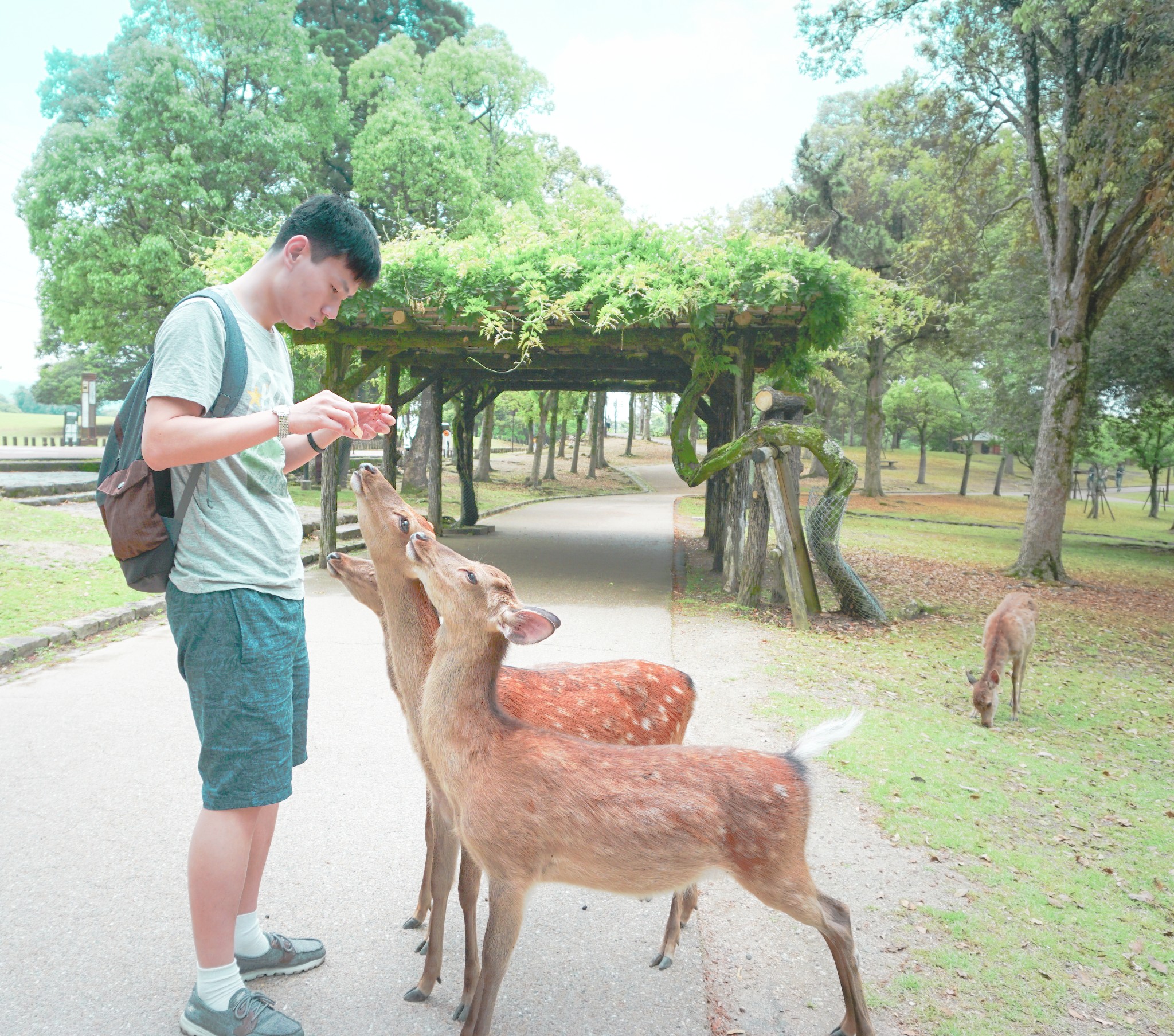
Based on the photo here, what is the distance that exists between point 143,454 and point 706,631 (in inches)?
273

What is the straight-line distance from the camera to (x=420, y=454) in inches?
1014

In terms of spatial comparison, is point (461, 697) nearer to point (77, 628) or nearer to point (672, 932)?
point (672, 932)

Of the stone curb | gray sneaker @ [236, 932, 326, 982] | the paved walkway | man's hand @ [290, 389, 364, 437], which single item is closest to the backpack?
man's hand @ [290, 389, 364, 437]

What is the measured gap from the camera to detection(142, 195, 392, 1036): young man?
2105 millimetres

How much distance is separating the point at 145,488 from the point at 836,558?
830cm

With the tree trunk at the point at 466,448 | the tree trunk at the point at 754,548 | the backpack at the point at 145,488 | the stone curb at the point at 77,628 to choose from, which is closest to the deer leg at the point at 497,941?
the backpack at the point at 145,488

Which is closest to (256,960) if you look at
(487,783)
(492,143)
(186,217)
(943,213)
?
(487,783)

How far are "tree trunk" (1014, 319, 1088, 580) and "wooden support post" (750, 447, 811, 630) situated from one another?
662cm

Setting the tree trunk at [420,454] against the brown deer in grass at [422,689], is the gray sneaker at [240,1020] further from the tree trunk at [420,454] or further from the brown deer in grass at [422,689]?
the tree trunk at [420,454]

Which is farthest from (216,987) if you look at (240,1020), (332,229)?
(332,229)

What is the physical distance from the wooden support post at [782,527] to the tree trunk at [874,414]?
1903 centimetres

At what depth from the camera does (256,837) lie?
2363 mm

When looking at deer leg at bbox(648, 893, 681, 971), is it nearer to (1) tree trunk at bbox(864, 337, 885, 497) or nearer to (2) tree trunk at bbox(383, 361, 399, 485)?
(2) tree trunk at bbox(383, 361, 399, 485)

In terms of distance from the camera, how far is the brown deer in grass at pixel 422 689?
2.53 meters
